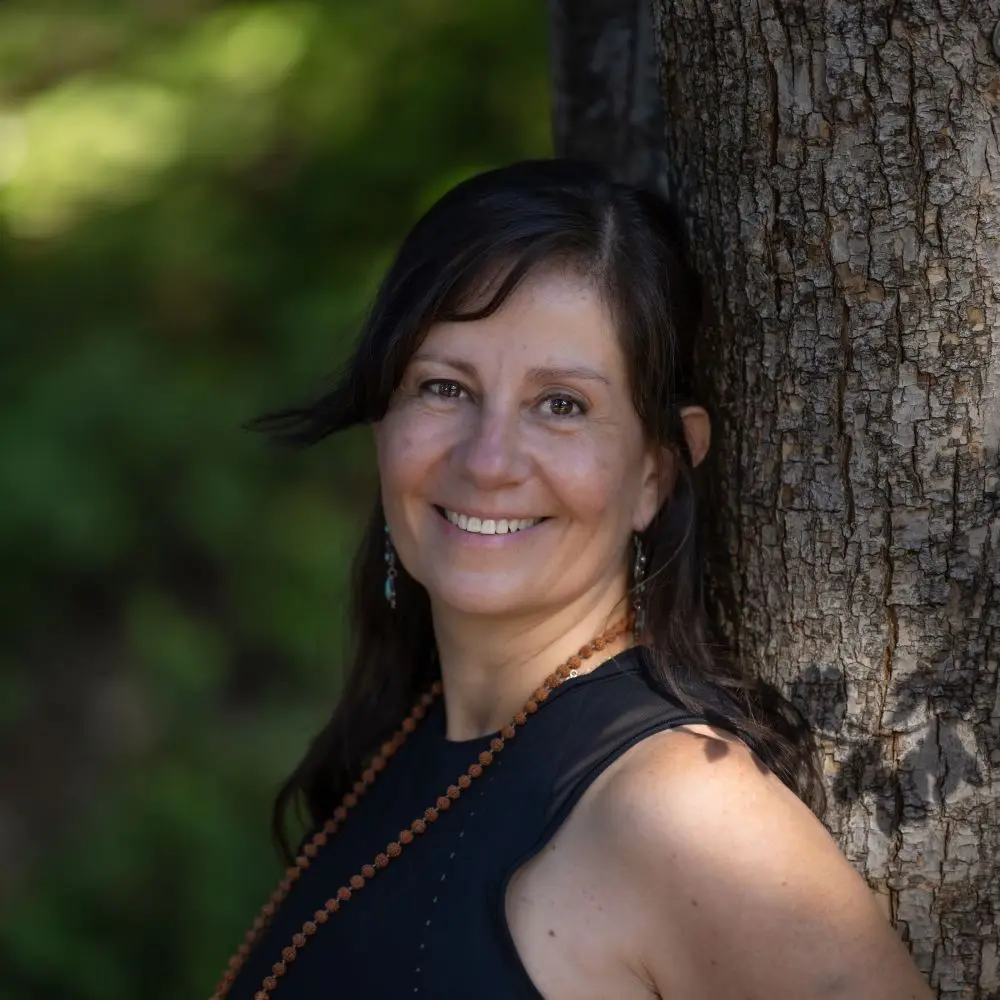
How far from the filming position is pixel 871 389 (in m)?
1.65

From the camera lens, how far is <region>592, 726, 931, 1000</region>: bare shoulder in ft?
5.02

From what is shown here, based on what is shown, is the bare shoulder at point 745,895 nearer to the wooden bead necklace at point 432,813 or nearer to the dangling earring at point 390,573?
the wooden bead necklace at point 432,813

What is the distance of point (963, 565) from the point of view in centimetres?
167

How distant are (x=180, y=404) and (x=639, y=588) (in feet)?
9.75

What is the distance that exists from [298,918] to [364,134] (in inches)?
104

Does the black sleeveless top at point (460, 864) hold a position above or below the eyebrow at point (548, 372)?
below

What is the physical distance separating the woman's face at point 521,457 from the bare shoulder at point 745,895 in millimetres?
383

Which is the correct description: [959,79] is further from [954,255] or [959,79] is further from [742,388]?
[742,388]

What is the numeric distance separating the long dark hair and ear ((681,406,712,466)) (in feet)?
0.04

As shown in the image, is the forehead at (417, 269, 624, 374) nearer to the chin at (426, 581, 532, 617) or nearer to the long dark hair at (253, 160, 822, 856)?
the long dark hair at (253, 160, 822, 856)

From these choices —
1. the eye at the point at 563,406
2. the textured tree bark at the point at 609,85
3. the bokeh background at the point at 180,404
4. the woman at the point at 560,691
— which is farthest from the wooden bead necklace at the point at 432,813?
the bokeh background at the point at 180,404

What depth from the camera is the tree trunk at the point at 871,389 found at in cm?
157

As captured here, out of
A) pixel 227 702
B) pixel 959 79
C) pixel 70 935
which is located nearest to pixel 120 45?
pixel 227 702

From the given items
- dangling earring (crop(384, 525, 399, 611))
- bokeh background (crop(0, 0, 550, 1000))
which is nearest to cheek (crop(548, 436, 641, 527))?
dangling earring (crop(384, 525, 399, 611))
